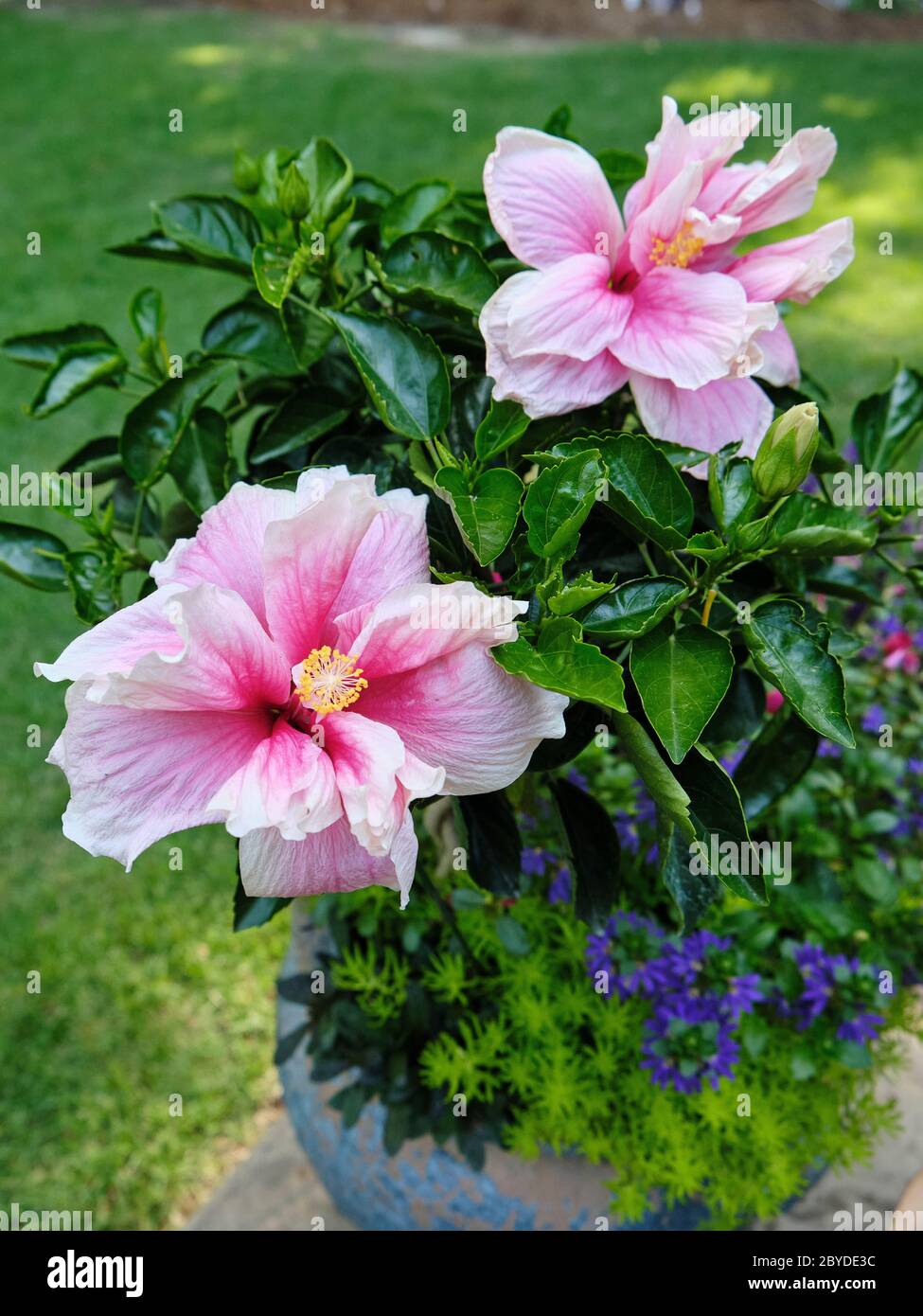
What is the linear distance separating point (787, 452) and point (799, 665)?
154 mm

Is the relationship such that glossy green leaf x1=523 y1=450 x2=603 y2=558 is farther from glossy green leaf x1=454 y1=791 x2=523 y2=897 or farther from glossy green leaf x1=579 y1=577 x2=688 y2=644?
glossy green leaf x1=454 y1=791 x2=523 y2=897

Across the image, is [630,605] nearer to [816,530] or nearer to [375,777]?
[816,530]

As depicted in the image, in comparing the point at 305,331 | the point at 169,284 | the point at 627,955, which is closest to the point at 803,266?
the point at 305,331

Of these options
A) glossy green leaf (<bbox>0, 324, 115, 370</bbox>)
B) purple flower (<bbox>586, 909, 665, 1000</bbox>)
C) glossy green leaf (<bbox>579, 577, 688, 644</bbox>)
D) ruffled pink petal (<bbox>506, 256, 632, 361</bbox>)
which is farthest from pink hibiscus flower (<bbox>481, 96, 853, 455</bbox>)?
purple flower (<bbox>586, 909, 665, 1000</bbox>)

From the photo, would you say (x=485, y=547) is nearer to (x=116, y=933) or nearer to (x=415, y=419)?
(x=415, y=419)

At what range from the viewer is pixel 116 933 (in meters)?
2.43

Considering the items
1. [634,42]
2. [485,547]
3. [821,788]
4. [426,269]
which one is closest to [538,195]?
[426,269]

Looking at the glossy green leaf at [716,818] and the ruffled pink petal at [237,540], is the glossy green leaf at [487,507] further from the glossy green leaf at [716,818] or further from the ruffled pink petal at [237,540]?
the glossy green leaf at [716,818]

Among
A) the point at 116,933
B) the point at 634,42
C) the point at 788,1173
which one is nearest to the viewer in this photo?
the point at 788,1173

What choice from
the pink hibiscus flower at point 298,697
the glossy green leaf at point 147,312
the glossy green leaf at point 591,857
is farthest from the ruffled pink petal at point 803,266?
the glossy green leaf at point 147,312

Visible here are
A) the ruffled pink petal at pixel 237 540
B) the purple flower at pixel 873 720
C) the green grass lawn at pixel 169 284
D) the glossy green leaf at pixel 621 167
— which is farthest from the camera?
the green grass lawn at pixel 169 284

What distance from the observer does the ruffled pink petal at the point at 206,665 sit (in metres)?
0.70

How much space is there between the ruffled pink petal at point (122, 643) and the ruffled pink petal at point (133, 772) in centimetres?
1
